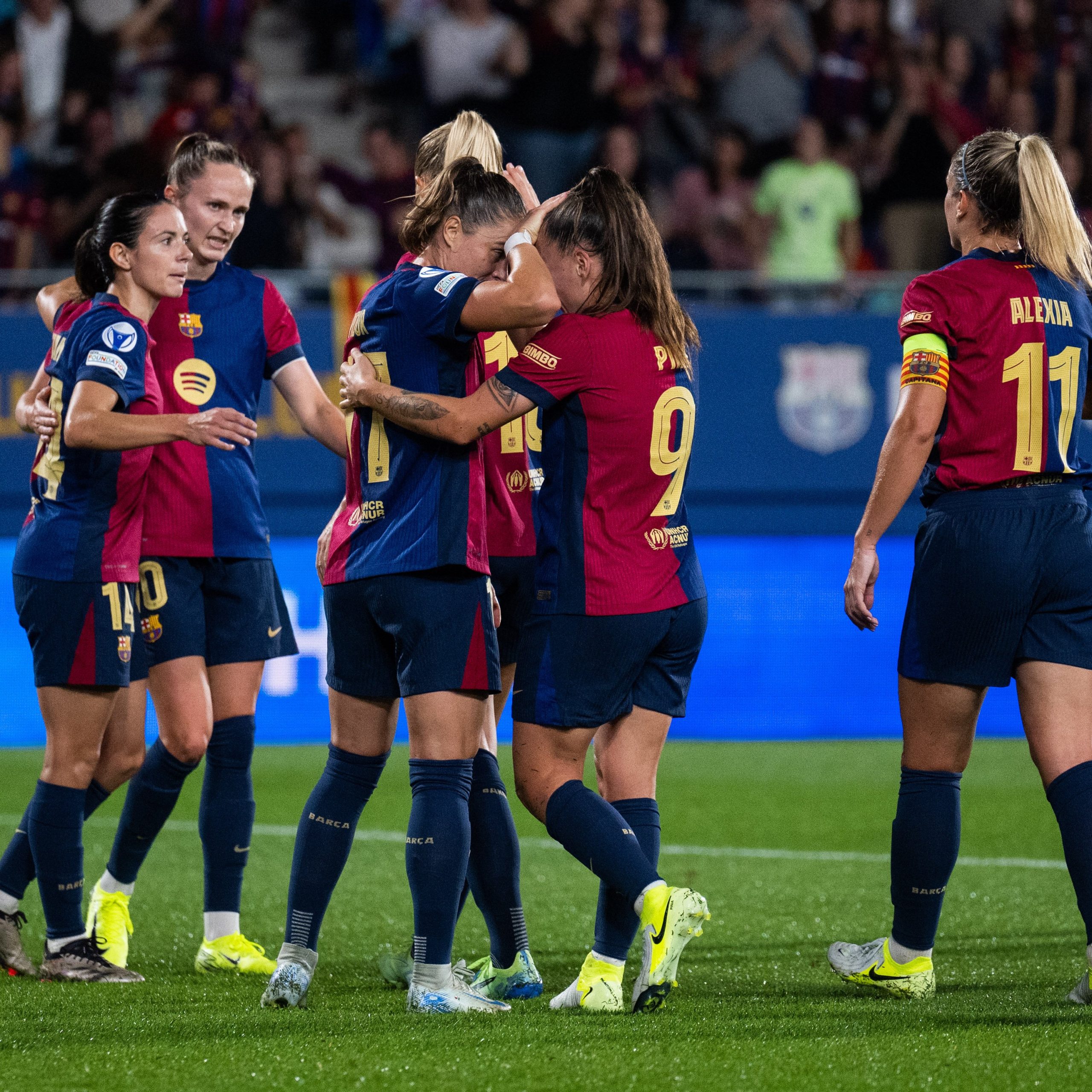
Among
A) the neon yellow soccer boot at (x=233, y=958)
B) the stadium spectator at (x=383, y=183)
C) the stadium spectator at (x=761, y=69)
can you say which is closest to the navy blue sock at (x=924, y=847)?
the neon yellow soccer boot at (x=233, y=958)

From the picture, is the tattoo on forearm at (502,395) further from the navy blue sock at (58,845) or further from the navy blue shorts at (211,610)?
the navy blue sock at (58,845)

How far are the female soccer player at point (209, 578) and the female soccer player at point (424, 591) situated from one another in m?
0.76

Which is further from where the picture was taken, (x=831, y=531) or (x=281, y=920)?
(x=831, y=531)

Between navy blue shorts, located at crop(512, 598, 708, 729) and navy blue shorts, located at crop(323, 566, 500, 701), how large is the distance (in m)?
0.10

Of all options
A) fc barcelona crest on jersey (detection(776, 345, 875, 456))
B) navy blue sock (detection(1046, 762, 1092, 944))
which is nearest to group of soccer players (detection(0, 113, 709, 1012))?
navy blue sock (detection(1046, 762, 1092, 944))

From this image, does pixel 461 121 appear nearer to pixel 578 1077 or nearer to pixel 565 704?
pixel 565 704

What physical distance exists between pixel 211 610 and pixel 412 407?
1.30 meters

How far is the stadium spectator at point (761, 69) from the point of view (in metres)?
13.9

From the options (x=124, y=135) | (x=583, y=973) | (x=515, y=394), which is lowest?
(x=583, y=973)

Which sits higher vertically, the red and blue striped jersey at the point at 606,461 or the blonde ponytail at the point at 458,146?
the blonde ponytail at the point at 458,146

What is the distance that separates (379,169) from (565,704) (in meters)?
9.69

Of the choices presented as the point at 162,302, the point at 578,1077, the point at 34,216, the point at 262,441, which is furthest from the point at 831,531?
the point at 578,1077

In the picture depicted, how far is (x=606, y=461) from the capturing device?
3.74 metres

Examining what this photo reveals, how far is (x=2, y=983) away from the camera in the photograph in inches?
166
